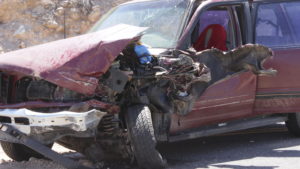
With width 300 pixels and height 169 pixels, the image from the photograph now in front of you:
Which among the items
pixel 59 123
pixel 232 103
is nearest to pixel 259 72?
pixel 232 103

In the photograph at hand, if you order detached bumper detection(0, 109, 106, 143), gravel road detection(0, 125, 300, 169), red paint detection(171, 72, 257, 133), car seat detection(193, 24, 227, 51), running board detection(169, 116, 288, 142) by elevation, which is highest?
car seat detection(193, 24, 227, 51)

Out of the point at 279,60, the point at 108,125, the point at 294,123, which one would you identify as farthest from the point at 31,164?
the point at 294,123

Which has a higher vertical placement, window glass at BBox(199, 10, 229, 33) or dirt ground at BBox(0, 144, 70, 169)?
window glass at BBox(199, 10, 229, 33)

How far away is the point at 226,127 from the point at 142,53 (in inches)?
60.8

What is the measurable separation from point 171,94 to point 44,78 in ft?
4.59

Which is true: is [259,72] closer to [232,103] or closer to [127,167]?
[232,103]

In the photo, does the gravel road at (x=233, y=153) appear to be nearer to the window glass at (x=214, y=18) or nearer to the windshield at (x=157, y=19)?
the windshield at (x=157, y=19)

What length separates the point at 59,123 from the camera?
4449 mm

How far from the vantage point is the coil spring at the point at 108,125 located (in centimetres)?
488

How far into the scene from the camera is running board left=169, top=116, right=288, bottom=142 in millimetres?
5491

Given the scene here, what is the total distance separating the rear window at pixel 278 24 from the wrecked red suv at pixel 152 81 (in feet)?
0.05

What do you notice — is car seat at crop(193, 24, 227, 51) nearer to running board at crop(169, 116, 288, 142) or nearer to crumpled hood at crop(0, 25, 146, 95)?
running board at crop(169, 116, 288, 142)

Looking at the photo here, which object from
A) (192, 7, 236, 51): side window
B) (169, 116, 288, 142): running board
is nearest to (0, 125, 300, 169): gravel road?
(169, 116, 288, 142): running board

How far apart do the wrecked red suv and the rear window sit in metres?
0.02
